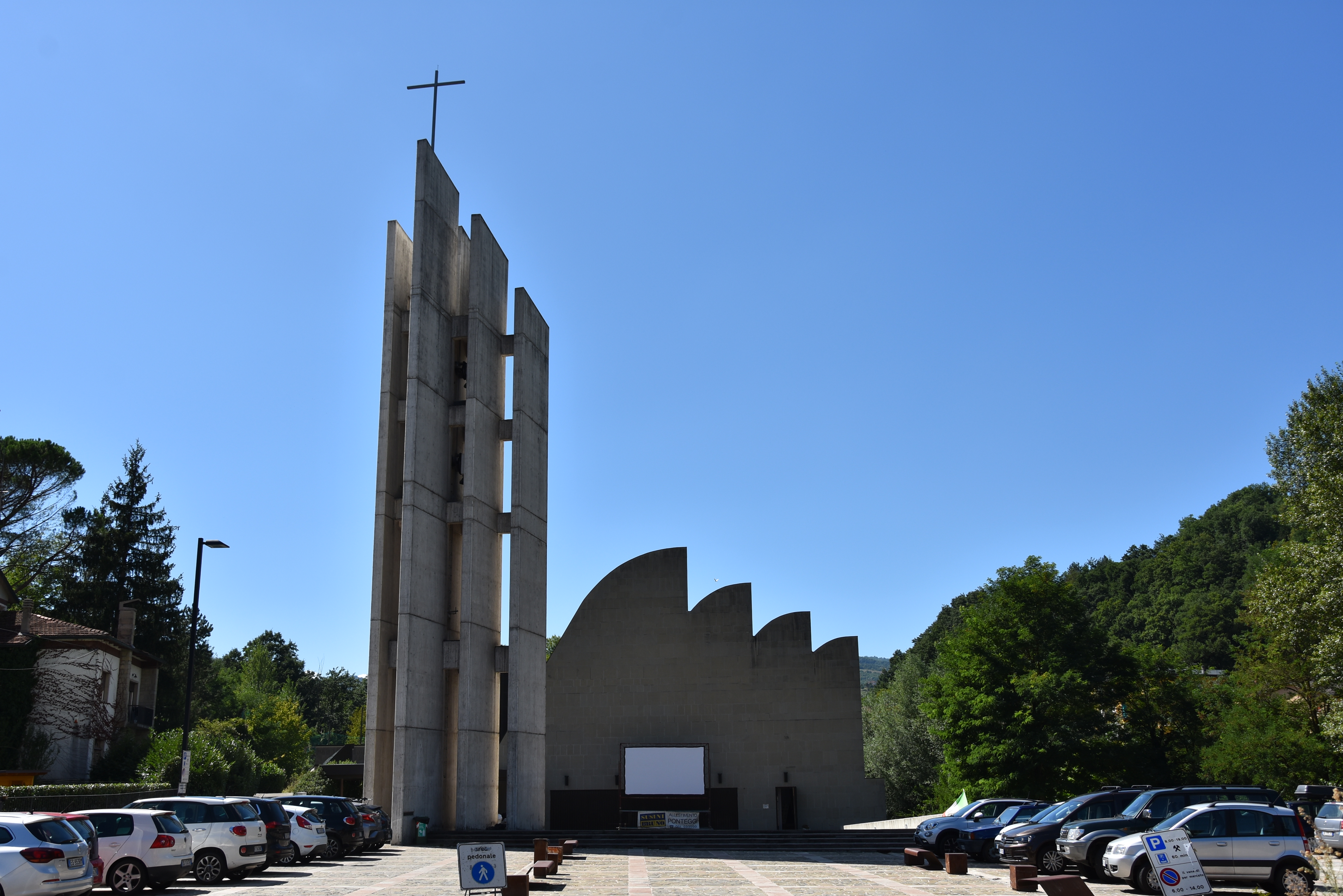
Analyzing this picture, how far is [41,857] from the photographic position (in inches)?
551

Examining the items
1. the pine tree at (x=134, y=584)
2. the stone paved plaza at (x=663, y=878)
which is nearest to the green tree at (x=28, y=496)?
the pine tree at (x=134, y=584)

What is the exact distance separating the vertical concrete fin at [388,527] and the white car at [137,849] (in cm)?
1465

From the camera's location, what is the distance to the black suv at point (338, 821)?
85.3 ft

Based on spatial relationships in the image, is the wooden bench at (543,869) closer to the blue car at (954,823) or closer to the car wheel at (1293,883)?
the blue car at (954,823)

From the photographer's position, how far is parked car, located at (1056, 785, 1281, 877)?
20562 mm

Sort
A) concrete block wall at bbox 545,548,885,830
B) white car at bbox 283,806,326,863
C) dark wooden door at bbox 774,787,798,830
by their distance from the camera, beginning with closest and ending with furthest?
white car at bbox 283,806,326,863
dark wooden door at bbox 774,787,798,830
concrete block wall at bbox 545,548,885,830

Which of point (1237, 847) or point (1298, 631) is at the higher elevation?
point (1298, 631)

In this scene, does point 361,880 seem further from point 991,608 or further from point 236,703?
point 236,703

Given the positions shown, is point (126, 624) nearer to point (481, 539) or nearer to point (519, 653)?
point (481, 539)

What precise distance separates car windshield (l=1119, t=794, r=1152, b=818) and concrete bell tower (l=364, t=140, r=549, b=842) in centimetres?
2048

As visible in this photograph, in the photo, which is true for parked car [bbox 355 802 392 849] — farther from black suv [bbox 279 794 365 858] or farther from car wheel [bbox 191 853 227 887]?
car wheel [bbox 191 853 227 887]

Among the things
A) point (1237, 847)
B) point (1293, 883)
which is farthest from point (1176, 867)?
point (1237, 847)

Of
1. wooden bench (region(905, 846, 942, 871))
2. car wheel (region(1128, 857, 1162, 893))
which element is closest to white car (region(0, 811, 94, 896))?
car wheel (region(1128, 857, 1162, 893))

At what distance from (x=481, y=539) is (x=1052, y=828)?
21.3m
